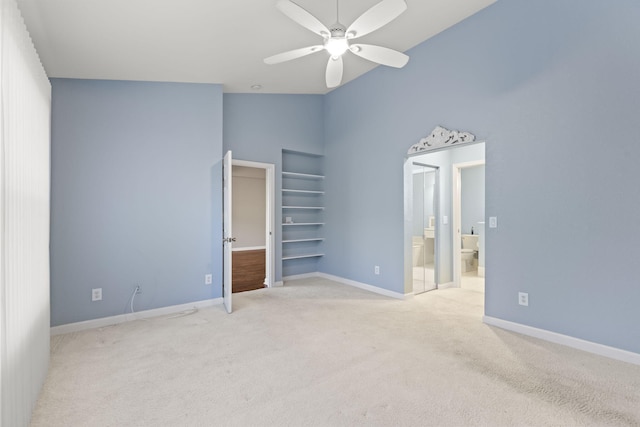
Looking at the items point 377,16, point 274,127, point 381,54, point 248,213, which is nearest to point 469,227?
point 274,127

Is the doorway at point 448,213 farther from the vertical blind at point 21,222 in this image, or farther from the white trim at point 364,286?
the vertical blind at point 21,222

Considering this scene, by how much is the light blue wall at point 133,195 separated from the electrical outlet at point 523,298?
3.53 meters

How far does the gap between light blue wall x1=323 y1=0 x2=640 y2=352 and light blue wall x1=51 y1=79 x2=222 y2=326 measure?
2.89 m

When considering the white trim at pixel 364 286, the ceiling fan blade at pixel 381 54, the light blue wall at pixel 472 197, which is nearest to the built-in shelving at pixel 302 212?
the white trim at pixel 364 286

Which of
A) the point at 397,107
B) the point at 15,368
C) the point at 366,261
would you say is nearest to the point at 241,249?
the point at 366,261

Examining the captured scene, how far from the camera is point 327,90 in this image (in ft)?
17.4

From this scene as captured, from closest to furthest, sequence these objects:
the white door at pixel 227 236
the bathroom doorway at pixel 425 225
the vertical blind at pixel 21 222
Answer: the vertical blind at pixel 21 222 < the white door at pixel 227 236 < the bathroom doorway at pixel 425 225

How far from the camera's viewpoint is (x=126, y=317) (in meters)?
3.45

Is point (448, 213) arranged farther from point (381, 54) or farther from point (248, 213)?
point (248, 213)

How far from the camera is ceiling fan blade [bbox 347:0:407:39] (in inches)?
76.9

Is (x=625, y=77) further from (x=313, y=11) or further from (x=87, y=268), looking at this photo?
(x=87, y=268)

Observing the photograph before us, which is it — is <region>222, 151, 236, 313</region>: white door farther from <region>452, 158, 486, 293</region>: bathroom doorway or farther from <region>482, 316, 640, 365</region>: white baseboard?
<region>452, 158, 486, 293</region>: bathroom doorway

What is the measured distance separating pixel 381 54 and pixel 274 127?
2.89 m

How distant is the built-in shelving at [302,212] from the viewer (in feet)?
18.0
